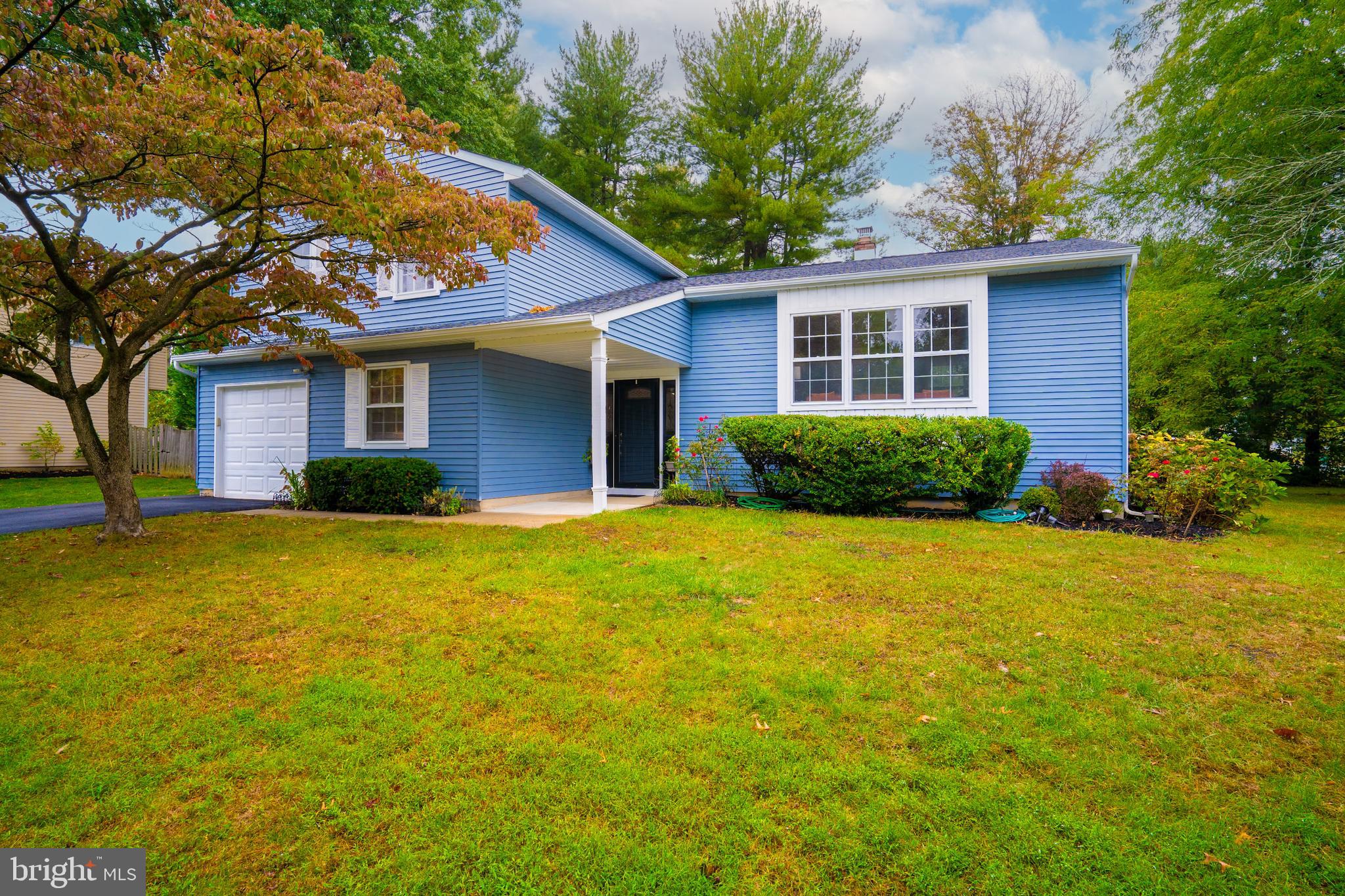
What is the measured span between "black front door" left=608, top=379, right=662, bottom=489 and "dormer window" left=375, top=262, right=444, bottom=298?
12.7 feet

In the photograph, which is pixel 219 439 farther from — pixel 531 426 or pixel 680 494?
pixel 680 494

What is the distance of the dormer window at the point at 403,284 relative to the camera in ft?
34.0

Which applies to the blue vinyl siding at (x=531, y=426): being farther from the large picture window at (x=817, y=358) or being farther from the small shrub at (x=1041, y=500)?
the small shrub at (x=1041, y=500)

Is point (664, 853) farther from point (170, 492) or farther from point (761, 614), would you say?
point (170, 492)

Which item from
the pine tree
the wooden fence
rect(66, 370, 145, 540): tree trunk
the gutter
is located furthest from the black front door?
the wooden fence

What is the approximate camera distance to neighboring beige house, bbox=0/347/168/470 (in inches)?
637

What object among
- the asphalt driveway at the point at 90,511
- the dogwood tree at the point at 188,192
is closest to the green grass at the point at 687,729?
the dogwood tree at the point at 188,192

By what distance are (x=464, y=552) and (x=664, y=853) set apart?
468cm

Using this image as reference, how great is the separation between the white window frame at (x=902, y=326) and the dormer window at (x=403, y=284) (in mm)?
6313

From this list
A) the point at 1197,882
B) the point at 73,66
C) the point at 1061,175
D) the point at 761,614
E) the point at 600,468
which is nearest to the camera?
the point at 1197,882

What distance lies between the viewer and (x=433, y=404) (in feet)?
31.7

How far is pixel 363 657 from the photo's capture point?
3451 millimetres

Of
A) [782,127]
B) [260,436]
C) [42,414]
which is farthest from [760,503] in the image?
[42,414]

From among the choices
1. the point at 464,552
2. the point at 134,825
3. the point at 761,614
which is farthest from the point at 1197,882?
the point at 464,552
